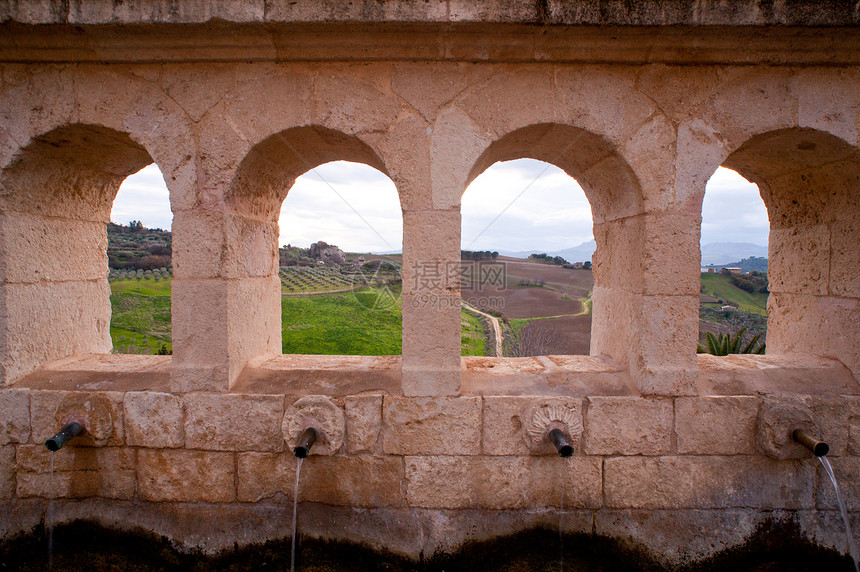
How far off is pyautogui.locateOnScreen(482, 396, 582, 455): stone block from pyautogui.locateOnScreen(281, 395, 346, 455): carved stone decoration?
987 mm

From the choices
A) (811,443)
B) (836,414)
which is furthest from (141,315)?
(836,414)

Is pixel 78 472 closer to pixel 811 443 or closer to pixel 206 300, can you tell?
pixel 206 300

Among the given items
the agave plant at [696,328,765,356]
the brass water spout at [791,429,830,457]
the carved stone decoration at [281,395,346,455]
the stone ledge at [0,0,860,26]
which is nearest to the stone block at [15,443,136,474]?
the carved stone decoration at [281,395,346,455]

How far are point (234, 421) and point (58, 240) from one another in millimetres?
2087

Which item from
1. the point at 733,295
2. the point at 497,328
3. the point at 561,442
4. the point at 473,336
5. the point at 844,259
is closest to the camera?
the point at 561,442

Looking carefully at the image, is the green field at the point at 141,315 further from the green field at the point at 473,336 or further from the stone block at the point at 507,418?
the stone block at the point at 507,418

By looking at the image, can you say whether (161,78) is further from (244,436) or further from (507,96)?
(244,436)

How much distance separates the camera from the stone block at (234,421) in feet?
8.49

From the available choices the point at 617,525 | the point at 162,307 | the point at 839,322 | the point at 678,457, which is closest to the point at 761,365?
the point at 839,322

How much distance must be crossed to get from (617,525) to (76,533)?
3789 millimetres

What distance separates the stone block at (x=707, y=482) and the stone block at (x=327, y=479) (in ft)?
4.90

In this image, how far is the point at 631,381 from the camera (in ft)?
8.86

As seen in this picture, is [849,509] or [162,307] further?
[162,307]

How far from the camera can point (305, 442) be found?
7.94 feet
